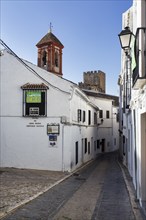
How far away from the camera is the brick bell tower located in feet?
79.8

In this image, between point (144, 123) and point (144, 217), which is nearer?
point (144, 217)

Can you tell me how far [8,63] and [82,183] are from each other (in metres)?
9.53

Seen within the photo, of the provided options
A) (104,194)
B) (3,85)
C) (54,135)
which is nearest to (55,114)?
(54,135)

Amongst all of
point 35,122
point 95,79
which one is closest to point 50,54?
point 35,122

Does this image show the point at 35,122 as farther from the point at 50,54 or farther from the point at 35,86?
the point at 50,54

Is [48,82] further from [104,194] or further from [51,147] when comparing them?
[104,194]

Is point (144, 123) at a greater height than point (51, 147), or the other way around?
point (144, 123)

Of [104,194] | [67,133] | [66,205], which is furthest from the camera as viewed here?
[67,133]

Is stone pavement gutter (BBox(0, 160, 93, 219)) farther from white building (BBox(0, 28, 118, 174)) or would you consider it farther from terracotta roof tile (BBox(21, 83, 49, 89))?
terracotta roof tile (BBox(21, 83, 49, 89))

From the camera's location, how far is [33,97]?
17.3 m

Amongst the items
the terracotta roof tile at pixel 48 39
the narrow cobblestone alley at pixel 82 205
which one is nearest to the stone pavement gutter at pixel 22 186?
the narrow cobblestone alley at pixel 82 205

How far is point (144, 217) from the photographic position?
23.4 ft

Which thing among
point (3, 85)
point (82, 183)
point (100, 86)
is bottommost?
Result: point (82, 183)

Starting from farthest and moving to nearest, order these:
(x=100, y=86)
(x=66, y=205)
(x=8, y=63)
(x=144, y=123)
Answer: (x=100, y=86) → (x=8, y=63) → (x=66, y=205) → (x=144, y=123)
